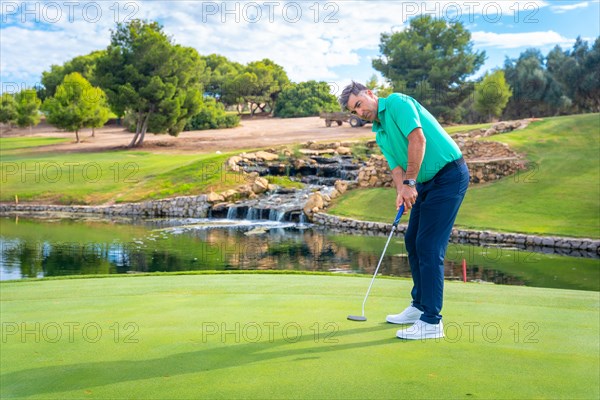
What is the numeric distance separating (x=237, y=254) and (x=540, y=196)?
1295cm

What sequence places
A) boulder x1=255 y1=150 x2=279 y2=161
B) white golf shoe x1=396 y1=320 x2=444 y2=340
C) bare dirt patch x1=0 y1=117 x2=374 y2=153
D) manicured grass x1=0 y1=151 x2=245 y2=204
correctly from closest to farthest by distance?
white golf shoe x1=396 y1=320 x2=444 y2=340
manicured grass x1=0 y1=151 x2=245 y2=204
boulder x1=255 y1=150 x2=279 y2=161
bare dirt patch x1=0 y1=117 x2=374 y2=153

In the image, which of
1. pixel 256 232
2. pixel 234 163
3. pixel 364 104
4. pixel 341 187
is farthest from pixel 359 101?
pixel 234 163

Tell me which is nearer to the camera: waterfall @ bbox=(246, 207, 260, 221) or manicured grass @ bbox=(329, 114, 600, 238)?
manicured grass @ bbox=(329, 114, 600, 238)

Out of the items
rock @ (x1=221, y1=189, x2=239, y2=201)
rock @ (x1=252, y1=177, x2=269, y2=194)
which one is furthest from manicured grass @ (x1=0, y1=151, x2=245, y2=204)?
rock @ (x1=252, y1=177, x2=269, y2=194)

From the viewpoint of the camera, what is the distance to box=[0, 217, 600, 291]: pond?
49.3ft

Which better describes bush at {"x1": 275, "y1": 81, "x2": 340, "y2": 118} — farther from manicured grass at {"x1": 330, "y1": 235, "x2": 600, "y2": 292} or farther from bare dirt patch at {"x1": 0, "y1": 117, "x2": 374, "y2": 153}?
manicured grass at {"x1": 330, "y1": 235, "x2": 600, "y2": 292}

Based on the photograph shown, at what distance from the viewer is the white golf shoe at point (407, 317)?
476cm

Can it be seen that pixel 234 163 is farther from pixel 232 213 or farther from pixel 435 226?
pixel 435 226

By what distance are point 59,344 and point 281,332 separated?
58.1 inches

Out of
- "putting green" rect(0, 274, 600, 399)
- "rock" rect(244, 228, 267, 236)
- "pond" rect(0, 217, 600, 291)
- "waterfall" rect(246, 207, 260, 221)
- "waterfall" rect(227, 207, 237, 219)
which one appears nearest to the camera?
"putting green" rect(0, 274, 600, 399)

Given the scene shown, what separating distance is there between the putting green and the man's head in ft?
5.03

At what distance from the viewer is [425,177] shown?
449 centimetres

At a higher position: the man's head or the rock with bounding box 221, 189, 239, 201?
the man's head

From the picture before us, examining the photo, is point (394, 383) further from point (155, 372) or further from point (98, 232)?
point (98, 232)
